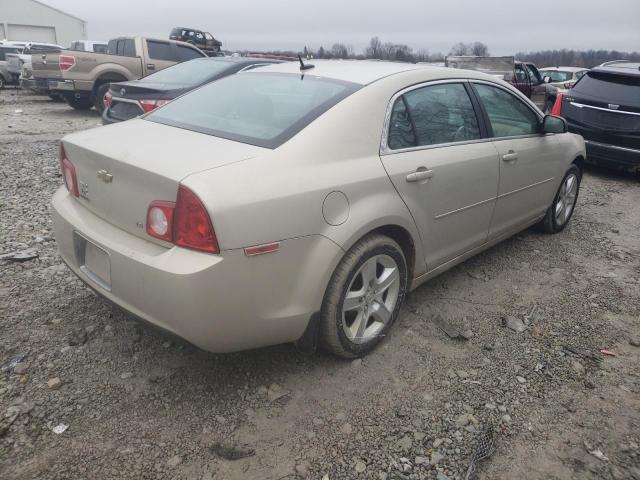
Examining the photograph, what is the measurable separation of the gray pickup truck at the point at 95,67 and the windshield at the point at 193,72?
12.3 ft

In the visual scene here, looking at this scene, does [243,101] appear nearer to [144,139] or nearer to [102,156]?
[144,139]

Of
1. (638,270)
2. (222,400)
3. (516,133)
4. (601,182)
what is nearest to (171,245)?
(222,400)

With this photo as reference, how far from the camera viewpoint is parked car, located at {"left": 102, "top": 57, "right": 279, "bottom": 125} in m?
6.33

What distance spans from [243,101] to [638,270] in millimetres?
3531

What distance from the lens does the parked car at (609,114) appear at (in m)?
6.89

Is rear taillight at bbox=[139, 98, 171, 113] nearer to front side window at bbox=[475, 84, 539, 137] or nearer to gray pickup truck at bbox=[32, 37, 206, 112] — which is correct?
front side window at bbox=[475, 84, 539, 137]

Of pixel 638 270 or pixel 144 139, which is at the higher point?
pixel 144 139

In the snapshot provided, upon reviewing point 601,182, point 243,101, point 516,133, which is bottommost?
point 601,182

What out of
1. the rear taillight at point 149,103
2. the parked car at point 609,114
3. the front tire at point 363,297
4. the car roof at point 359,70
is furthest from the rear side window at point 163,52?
the front tire at point 363,297

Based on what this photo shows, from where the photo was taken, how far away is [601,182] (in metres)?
7.35

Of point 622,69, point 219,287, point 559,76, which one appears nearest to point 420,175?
point 219,287

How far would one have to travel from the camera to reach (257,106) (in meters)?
2.92

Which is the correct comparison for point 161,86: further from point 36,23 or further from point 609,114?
point 36,23

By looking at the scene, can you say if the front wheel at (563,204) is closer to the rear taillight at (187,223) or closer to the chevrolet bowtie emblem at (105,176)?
the rear taillight at (187,223)
